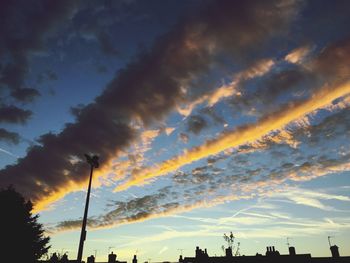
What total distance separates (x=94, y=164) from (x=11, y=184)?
2305 centimetres

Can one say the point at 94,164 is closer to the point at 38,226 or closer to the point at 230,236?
the point at 38,226

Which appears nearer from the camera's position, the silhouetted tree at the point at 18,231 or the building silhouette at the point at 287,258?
the silhouetted tree at the point at 18,231

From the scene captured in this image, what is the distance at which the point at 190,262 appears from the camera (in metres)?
Result: 42.6

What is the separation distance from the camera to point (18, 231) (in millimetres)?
32406

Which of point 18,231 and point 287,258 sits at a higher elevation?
point 18,231

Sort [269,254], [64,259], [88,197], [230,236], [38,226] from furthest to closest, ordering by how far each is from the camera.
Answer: [230,236] → [64,259] → [269,254] → [38,226] → [88,197]

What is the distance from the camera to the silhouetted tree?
31.1m

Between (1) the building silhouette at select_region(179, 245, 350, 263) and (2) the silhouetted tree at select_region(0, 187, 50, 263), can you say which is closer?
(2) the silhouetted tree at select_region(0, 187, 50, 263)

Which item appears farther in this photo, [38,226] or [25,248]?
[38,226]

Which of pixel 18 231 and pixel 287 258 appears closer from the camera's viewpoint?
pixel 18 231

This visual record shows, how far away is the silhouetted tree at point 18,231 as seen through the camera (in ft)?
102

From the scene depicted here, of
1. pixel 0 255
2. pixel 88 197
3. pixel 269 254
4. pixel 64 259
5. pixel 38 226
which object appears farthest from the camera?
pixel 64 259

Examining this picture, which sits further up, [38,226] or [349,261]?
[38,226]

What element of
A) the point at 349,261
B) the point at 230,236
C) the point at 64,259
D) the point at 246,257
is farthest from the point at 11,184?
the point at 230,236
